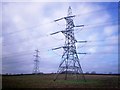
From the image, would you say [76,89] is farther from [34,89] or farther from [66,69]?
[66,69]

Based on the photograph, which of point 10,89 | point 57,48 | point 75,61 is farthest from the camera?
point 57,48

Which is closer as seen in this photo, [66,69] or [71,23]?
[66,69]

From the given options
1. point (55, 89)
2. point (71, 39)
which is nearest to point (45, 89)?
point (55, 89)

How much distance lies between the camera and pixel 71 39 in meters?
33.0

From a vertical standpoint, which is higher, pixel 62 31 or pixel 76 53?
pixel 62 31

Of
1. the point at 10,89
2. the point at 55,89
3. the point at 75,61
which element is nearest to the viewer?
the point at 55,89

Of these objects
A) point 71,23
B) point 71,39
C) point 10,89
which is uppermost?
point 71,23

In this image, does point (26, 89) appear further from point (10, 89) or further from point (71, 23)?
point (71, 23)

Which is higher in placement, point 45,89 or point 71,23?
point 71,23

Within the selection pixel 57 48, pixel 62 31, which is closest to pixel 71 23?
pixel 62 31

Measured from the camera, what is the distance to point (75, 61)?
31.3 metres

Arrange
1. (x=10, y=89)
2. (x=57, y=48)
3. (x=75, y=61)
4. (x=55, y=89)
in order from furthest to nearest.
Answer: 1. (x=57, y=48)
2. (x=75, y=61)
3. (x=10, y=89)
4. (x=55, y=89)

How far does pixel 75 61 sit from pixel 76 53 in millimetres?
1124

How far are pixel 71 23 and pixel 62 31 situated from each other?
1.69m
